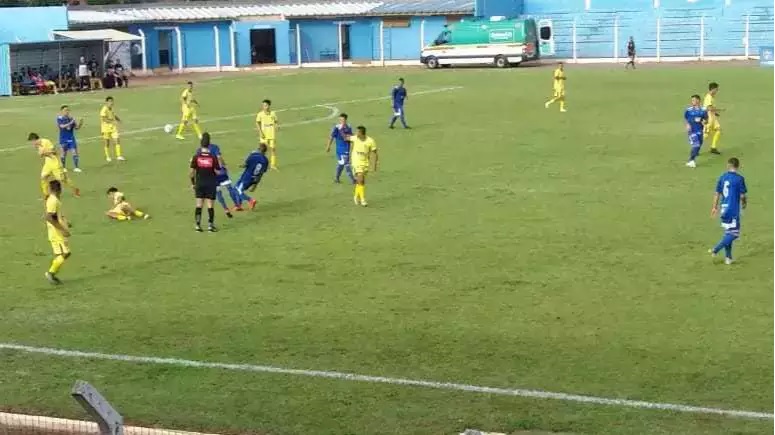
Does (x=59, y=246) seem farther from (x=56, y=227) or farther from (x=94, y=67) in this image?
(x=94, y=67)

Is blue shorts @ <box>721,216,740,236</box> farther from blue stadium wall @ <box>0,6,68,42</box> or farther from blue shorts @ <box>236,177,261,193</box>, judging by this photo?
blue stadium wall @ <box>0,6,68,42</box>

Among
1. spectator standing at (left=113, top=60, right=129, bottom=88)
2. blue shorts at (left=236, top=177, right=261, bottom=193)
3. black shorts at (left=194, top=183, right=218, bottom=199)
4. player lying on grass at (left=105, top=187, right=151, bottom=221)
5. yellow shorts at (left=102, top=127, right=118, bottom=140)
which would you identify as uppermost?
spectator standing at (left=113, top=60, right=129, bottom=88)

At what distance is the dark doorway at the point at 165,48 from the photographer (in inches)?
3275

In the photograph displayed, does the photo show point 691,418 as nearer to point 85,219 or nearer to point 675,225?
point 675,225

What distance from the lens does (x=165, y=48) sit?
8356cm

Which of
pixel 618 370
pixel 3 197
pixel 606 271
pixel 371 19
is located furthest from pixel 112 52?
pixel 618 370

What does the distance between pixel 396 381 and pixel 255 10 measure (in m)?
74.4

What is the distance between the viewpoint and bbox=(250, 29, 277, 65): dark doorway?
277ft

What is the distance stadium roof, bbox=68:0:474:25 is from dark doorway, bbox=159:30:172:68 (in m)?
1.30

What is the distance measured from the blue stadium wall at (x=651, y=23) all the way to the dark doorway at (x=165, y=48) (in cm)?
2226

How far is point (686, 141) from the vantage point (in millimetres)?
35062

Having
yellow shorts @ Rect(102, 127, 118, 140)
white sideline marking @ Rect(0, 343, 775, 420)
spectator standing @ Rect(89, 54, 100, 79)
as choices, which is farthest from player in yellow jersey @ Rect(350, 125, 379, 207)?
spectator standing @ Rect(89, 54, 100, 79)

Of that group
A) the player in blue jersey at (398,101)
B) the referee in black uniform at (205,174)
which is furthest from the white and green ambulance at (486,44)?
the referee in black uniform at (205,174)

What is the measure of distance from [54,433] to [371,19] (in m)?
71.9
